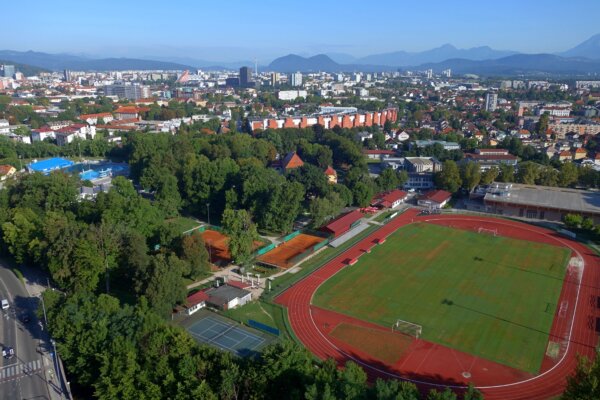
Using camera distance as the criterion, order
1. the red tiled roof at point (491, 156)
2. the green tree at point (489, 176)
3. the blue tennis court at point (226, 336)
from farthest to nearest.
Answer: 1. the red tiled roof at point (491, 156)
2. the green tree at point (489, 176)
3. the blue tennis court at point (226, 336)

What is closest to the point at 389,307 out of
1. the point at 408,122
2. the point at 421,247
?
the point at 421,247

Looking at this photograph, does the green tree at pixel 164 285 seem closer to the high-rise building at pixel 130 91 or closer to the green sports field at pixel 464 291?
the green sports field at pixel 464 291

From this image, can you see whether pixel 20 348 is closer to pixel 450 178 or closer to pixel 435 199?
pixel 435 199

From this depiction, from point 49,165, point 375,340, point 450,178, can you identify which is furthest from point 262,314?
point 49,165

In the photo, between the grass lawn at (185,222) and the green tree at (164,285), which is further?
the grass lawn at (185,222)

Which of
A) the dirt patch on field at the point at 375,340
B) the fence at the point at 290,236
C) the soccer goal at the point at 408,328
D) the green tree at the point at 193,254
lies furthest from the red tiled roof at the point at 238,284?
the soccer goal at the point at 408,328

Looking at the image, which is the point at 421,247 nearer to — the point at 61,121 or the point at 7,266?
the point at 7,266
